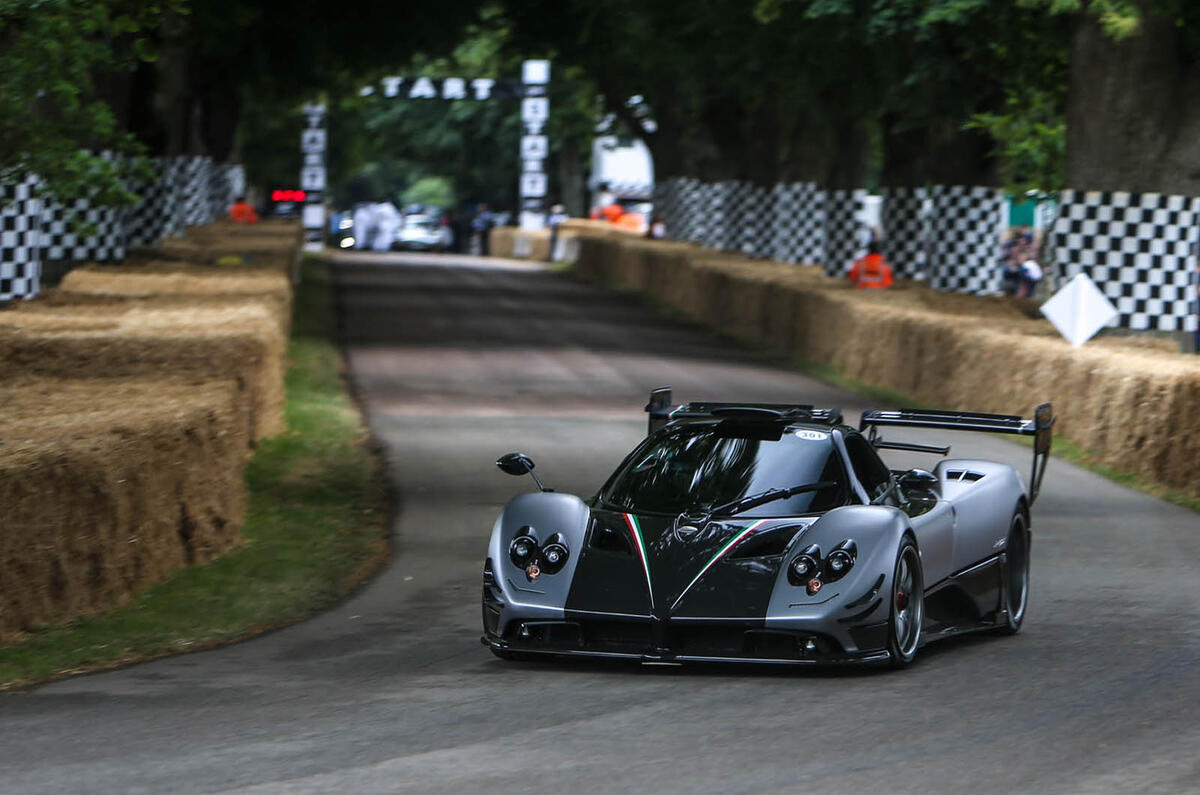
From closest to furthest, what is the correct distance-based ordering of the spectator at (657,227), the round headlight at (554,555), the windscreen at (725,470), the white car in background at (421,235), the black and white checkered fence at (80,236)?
the round headlight at (554,555) → the windscreen at (725,470) → the black and white checkered fence at (80,236) → the spectator at (657,227) → the white car in background at (421,235)

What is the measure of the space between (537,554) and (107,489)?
2535mm

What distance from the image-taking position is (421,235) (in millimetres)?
82500

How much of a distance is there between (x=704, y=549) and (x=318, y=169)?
56.1 metres

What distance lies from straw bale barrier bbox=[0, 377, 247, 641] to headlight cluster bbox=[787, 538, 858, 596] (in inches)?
145

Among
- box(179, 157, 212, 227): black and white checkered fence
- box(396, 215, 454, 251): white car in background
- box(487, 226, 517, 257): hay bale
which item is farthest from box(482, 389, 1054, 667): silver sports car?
box(396, 215, 454, 251): white car in background

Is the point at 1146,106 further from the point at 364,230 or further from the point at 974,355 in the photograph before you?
the point at 364,230

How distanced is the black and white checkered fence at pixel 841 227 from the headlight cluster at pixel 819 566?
31.1 m

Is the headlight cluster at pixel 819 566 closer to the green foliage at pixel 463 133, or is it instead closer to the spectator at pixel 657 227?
the spectator at pixel 657 227

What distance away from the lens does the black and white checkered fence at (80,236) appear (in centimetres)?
2634

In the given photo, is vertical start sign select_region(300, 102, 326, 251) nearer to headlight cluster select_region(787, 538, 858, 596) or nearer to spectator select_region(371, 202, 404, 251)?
spectator select_region(371, 202, 404, 251)

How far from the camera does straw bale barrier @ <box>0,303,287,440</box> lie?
14469mm

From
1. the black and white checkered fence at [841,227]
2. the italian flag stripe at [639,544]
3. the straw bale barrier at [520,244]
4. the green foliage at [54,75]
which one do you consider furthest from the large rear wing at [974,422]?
the straw bale barrier at [520,244]

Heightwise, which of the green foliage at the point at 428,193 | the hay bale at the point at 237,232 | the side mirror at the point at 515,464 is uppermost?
the side mirror at the point at 515,464

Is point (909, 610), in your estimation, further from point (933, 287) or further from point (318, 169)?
point (318, 169)
